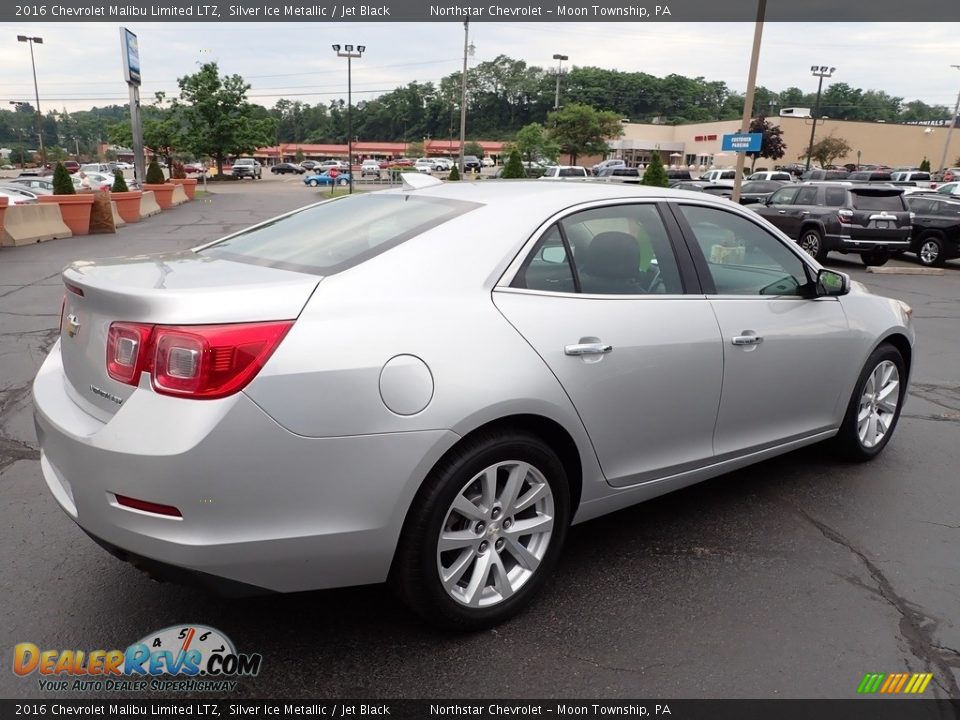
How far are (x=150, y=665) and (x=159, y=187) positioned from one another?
28504mm

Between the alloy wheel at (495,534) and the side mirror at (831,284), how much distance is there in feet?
6.93

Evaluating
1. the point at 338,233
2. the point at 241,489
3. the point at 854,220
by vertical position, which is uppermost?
the point at 338,233

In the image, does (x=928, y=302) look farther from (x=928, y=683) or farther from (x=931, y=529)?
(x=928, y=683)

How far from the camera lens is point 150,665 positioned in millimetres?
2594

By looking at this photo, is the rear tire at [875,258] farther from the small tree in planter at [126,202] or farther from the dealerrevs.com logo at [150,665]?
the small tree in planter at [126,202]

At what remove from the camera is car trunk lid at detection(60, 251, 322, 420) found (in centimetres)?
228

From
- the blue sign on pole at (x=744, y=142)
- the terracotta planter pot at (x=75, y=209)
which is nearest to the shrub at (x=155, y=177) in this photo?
the terracotta planter pot at (x=75, y=209)

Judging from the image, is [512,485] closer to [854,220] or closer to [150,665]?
[150,665]

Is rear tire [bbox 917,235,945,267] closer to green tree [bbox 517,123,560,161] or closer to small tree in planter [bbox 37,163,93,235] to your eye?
small tree in planter [bbox 37,163,93,235]

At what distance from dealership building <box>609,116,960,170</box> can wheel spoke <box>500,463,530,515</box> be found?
7564 centimetres

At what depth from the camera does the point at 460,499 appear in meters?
2.56

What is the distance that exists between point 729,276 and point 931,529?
1.70m

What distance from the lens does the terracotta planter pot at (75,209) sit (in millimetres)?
17611

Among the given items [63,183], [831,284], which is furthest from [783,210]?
[63,183]
